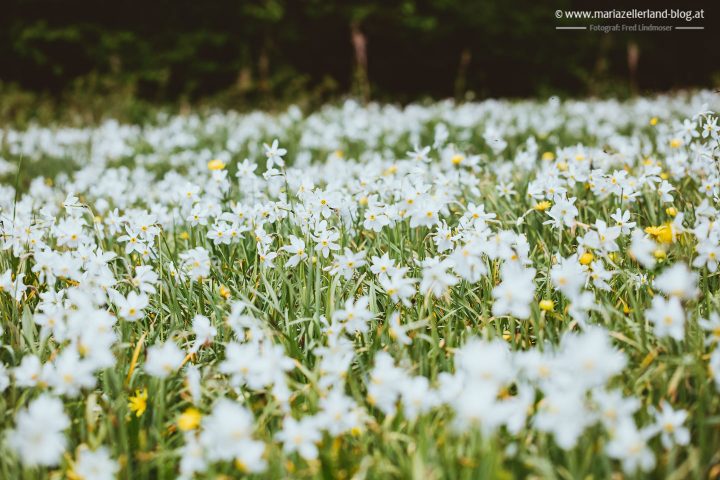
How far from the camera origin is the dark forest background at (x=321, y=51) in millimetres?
12820

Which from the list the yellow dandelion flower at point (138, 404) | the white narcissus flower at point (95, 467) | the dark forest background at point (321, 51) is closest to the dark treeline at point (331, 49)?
the dark forest background at point (321, 51)

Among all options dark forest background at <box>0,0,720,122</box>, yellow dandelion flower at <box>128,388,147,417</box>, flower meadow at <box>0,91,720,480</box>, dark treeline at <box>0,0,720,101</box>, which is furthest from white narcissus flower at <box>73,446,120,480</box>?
dark treeline at <box>0,0,720,101</box>

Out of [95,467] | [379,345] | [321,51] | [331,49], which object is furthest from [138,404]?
[331,49]

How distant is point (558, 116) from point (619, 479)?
6308mm

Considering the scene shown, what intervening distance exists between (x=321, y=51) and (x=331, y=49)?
31cm

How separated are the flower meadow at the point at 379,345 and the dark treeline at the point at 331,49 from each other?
889 cm

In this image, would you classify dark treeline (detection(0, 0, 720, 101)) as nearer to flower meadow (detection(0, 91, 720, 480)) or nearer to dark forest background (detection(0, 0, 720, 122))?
dark forest background (detection(0, 0, 720, 122))

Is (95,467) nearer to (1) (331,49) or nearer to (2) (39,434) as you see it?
(2) (39,434)

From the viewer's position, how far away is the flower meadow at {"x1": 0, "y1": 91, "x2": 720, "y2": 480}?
4.53ft

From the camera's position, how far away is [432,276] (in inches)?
73.1

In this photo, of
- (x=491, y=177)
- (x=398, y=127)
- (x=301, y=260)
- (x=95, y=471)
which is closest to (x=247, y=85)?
(x=398, y=127)

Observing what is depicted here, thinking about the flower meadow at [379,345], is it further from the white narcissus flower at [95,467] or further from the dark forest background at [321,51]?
the dark forest background at [321,51]

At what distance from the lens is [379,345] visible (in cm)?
208

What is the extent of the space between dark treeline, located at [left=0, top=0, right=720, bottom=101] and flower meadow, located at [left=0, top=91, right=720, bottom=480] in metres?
8.89
